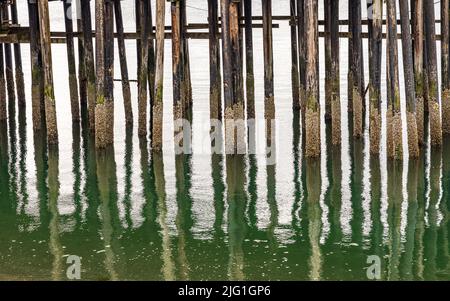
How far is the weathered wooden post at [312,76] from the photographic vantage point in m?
17.5

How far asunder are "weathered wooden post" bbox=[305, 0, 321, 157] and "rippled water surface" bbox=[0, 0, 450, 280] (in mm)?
607

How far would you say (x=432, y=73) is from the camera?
1905 centimetres

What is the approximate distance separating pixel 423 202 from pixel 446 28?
4.32 metres

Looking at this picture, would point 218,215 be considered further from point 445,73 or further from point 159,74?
point 445,73

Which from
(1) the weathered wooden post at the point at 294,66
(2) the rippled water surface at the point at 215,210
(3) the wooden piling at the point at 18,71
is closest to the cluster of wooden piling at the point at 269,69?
(2) the rippled water surface at the point at 215,210

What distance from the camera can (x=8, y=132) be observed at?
22391mm

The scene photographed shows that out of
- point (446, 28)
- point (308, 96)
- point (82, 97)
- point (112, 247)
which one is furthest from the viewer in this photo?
point (82, 97)

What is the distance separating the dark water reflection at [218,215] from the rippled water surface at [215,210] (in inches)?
0.9

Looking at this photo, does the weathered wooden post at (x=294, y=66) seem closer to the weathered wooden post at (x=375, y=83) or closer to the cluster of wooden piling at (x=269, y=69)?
the cluster of wooden piling at (x=269, y=69)

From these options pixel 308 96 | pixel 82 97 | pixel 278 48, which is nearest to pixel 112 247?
pixel 308 96

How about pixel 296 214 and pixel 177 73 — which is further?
pixel 177 73
